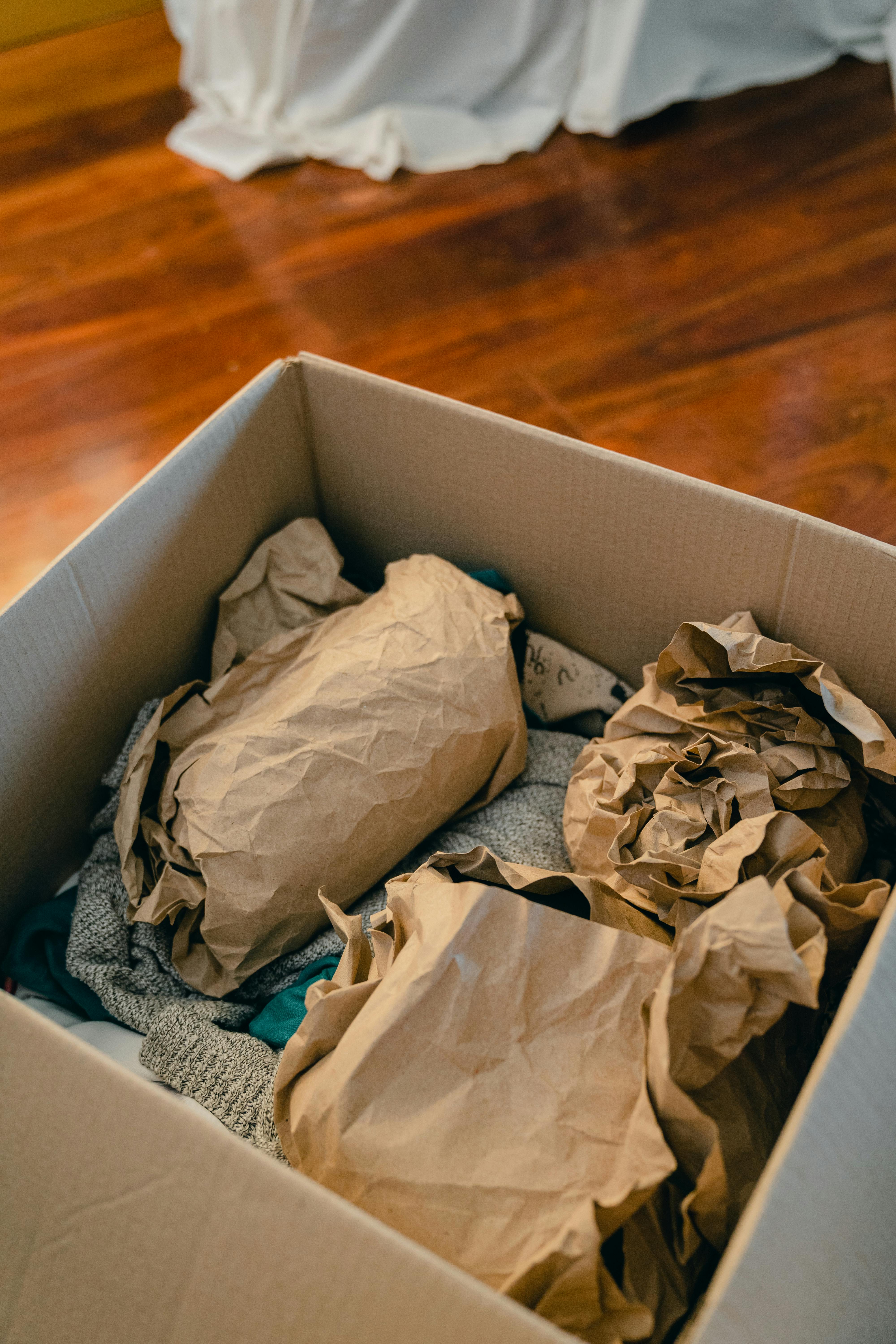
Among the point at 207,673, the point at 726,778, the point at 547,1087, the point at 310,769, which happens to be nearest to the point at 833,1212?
the point at 547,1087

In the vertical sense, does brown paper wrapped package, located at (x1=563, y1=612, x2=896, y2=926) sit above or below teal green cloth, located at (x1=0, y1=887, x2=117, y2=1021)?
above

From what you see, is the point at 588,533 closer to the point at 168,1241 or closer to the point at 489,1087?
the point at 489,1087

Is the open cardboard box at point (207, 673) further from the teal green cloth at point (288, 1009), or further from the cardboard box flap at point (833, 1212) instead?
the teal green cloth at point (288, 1009)

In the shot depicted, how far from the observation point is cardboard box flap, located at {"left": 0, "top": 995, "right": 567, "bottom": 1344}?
39cm

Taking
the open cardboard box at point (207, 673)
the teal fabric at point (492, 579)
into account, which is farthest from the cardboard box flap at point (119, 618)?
the teal fabric at point (492, 579)

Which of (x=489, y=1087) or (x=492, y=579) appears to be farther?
(x=492, y=579)

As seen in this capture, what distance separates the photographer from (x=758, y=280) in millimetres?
1498

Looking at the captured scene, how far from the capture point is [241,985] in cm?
68

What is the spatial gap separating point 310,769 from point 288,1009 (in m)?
0.15

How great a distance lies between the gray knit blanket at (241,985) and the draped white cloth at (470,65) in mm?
1360

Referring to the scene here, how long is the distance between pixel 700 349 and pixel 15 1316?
1.31 meters

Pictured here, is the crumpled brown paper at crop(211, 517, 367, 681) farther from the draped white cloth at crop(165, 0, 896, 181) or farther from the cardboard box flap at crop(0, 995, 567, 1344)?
the draped white cloth at crop(165, 0, 896, 181)

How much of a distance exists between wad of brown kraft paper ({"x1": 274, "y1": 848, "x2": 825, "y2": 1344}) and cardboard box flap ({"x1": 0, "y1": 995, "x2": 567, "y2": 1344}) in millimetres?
64

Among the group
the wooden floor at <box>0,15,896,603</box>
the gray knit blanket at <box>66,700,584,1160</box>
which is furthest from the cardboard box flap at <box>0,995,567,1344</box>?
the wooden floor at <box>0,15,896,603</box>
